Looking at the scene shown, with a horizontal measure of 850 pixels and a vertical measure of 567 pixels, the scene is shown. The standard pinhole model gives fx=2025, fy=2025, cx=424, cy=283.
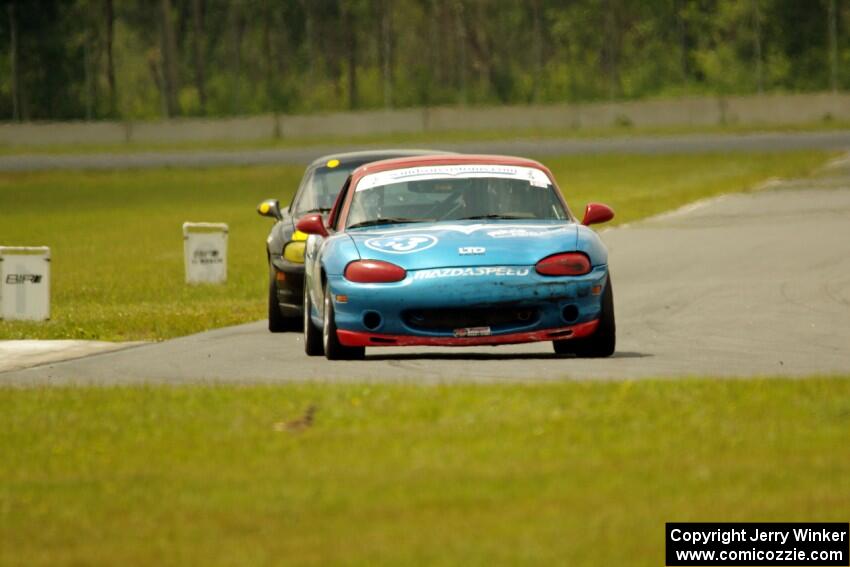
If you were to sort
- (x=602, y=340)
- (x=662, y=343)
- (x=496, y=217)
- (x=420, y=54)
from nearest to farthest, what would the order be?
(x=602, y=340), (x=496, y=217), (x=662, y=343), (x=420, y=54)

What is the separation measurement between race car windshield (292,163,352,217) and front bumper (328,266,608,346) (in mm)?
4324

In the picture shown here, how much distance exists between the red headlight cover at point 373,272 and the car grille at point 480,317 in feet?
0.81

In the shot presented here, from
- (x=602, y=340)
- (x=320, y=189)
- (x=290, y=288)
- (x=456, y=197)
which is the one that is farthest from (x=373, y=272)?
(x=320, y=189)

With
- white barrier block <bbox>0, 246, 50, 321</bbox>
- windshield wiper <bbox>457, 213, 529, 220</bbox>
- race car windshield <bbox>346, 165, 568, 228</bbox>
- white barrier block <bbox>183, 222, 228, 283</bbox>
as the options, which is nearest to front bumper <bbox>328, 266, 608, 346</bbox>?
windshield wiper <bbox>457, 213, 529, 220</bbox>

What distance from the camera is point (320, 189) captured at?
17484 mm

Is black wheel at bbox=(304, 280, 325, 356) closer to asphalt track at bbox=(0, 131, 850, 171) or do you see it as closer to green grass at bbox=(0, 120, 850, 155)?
asphalt track at bbox=(0, 131, 850, 171)

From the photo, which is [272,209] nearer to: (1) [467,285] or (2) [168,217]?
(1) [467,285]

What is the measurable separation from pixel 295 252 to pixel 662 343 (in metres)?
3.63

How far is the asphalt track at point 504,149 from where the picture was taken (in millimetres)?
59219

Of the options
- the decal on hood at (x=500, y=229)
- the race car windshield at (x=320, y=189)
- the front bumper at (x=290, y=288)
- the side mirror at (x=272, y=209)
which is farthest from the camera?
the race car windshield at (x=320, y=189)

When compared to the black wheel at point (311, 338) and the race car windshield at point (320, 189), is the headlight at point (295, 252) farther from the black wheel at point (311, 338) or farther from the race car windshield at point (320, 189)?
the black wheel at point (311, 338)

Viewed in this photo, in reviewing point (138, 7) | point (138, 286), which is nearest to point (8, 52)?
point (138, 7)

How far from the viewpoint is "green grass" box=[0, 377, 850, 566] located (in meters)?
6.80

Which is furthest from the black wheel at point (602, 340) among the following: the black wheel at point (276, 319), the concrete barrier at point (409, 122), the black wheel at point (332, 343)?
the concrete barrier at point (409, 122)
